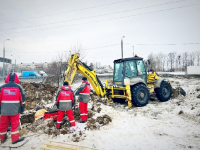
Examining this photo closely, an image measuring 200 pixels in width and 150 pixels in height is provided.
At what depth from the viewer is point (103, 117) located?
4.98m

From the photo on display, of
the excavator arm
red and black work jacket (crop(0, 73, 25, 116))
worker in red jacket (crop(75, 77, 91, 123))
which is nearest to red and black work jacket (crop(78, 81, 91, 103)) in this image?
worker in red jacket (crop(75, 77, 91, 123))

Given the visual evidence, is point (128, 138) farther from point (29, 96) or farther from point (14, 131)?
point (29, 96)

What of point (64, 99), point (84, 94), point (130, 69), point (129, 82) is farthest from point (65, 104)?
point (130, 69)

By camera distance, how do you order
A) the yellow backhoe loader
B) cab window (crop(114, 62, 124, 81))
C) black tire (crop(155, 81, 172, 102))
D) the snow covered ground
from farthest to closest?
1. black tire (crop(155, 81, 172, 102))
2. cab window (crop(114, 62, 124, 81))
3. the yellow backhoe loader
4. the snow covered ground

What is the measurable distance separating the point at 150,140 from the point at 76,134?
6.75 feet

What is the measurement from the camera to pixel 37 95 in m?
7.98

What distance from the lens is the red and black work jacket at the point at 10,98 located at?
138 inches

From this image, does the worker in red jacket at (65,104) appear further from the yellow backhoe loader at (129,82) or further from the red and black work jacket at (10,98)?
the yellow backhoe loader at (129,82)

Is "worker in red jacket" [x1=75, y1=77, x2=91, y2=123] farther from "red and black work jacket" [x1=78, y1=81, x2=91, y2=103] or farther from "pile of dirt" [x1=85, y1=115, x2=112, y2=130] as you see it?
"pile of dirt" [x1=85, y1=115, x2=112, y2=130]

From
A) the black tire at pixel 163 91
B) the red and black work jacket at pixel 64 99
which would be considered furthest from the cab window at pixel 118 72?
the red and black work jacket at pixel 64 99

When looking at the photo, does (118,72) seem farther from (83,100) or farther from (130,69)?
(83,100)

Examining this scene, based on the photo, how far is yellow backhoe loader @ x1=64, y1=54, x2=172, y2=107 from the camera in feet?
21.9

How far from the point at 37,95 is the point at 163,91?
7.38 m

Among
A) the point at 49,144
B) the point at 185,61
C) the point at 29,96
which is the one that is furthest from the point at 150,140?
the point at 185,61
